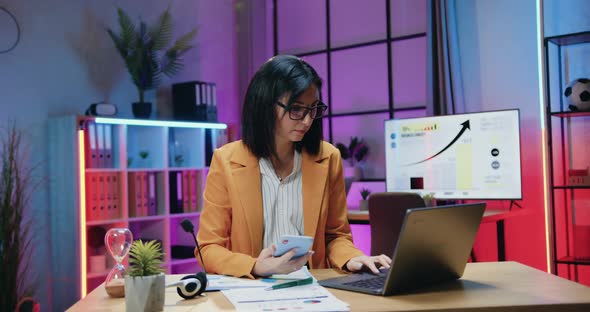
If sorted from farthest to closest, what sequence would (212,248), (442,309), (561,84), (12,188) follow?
(561,84)
(12,188)
(212,248)
(442,309)

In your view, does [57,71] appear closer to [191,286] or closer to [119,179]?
[119,179]

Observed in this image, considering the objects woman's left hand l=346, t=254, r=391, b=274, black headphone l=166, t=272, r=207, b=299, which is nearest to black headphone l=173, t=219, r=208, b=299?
black headphone l=166, t=272, r=207, b=299

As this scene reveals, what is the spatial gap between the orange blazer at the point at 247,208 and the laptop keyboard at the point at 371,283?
0.85 feet

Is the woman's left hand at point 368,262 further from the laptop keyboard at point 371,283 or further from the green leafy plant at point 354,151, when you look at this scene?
the green leafy plant at point 354,151

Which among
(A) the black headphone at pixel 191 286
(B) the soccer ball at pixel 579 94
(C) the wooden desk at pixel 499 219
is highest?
(B) the soccer ball at pixel 579 94

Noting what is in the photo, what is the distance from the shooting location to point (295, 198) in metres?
2.20

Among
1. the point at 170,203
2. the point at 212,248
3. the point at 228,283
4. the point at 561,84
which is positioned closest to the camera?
the point at 228,283

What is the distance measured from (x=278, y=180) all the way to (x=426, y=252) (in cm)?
77

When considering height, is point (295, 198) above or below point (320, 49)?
below

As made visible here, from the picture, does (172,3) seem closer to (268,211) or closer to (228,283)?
(268,211)

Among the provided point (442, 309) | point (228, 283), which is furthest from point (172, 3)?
point (442, 309)

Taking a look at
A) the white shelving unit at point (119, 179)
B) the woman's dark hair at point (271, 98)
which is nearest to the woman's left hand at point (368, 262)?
the woman's dark hair at point (271, 98)

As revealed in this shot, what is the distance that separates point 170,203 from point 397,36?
2.28m

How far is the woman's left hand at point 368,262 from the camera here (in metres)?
1.88
